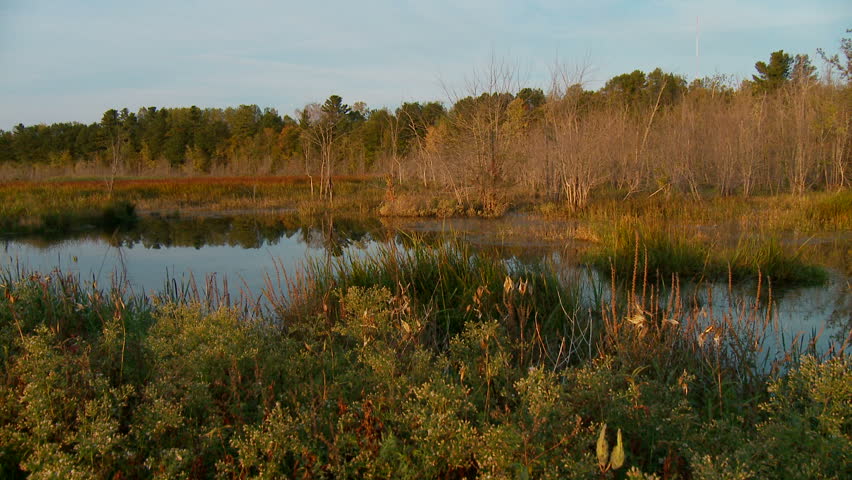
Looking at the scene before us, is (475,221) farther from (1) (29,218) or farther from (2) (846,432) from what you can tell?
(2) (846,432)

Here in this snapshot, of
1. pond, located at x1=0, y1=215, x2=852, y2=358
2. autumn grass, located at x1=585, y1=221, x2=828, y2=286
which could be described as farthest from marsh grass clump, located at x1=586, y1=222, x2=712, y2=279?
pond, located at x1=0, y1=215, x2=852, y2=358

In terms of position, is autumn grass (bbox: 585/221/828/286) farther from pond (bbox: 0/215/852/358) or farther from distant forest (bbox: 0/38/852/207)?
distant forest (bbox: 0/38/852/207)

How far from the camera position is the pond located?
5.98 metres

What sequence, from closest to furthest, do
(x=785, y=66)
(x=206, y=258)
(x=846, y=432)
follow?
(x=846, y=432)
(x=206, y=258)
(x=785, y=66)

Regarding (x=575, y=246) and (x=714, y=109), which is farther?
(x=714, y=109)

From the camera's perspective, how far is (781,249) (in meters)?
7.76

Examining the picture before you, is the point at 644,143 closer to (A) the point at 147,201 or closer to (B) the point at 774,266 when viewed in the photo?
(B) the point at 774,266

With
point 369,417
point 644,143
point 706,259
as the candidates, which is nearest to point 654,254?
point 706,259

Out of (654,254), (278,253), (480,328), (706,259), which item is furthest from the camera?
(278,253)

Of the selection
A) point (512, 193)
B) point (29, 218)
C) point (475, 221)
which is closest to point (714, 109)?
point (512, 193)

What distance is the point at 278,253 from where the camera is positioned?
11094mm

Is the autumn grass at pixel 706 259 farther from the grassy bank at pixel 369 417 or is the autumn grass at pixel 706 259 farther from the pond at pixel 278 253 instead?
the grassy bank at pixel 369 417

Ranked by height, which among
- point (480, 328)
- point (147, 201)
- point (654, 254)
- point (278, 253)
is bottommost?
point (278, 253)

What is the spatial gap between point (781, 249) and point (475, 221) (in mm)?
8758
